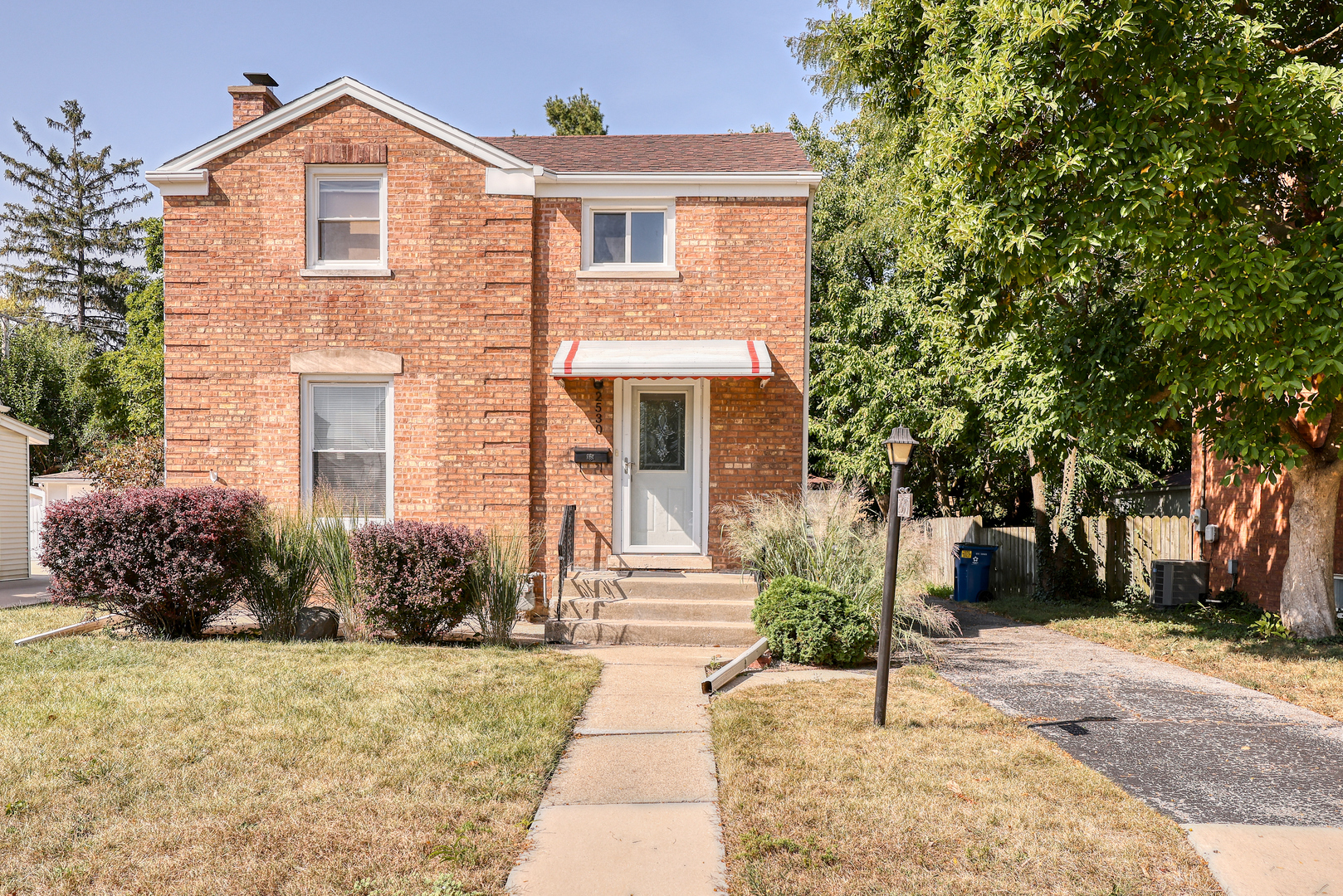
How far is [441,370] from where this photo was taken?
35.8ft

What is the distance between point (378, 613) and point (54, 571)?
319 centimetres

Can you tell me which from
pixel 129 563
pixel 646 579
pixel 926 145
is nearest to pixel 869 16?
pixel 926 145

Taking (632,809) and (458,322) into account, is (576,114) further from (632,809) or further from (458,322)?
(632,809)

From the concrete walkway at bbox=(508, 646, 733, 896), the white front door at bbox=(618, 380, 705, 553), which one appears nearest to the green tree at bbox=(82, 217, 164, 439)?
the white front door at bbox=(618, 380, 705, 553)

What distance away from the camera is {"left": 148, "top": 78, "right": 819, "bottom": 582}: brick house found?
10836mm

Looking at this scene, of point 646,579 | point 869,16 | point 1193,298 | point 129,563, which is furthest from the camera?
point 869,16

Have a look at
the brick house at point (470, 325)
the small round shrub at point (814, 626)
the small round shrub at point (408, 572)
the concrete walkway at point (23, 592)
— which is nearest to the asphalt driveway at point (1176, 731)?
the small round shrub at point (814, 626)

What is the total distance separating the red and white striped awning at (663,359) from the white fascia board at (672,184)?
1.85 metres

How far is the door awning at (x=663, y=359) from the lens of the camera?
9883 millimetres

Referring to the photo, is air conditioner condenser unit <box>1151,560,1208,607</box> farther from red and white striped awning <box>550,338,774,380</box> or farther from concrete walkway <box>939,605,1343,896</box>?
red and white striped awning <box>550,338,774,380</box>

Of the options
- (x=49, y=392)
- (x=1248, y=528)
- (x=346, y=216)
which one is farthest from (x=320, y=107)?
(x=49, y=392)

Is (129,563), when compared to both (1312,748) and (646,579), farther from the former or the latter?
(1312,748)

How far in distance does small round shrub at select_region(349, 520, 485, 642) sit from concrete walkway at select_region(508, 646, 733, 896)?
2437 millimetres

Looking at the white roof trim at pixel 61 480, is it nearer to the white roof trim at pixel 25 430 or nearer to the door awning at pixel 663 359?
the white roof trim at pixel 25 430
